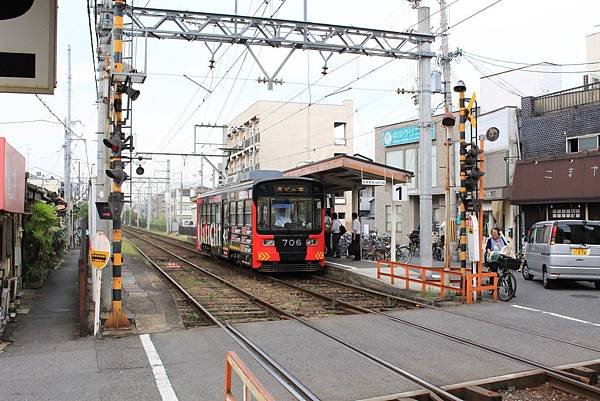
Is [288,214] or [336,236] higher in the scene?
[288,214]

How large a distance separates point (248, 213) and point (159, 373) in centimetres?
1162

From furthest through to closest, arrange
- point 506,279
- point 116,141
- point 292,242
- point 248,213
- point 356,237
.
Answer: point 356,237 < point 248,213 < point 292,242 < point 506,279 < point 116,141

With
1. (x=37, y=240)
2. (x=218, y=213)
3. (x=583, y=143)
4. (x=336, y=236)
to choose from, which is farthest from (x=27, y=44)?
(x=583, y=143)

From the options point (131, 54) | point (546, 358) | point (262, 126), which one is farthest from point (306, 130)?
point (546, 358)

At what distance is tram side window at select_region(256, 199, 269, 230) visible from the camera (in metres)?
18.1

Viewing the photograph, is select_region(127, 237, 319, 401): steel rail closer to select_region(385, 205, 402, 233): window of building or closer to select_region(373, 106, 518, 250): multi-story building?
select_region(373, 106, 518, 250): multi-story building

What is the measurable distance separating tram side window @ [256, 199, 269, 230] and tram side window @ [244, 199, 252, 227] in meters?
0.44

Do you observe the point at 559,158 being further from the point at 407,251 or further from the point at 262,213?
the point at 262,213

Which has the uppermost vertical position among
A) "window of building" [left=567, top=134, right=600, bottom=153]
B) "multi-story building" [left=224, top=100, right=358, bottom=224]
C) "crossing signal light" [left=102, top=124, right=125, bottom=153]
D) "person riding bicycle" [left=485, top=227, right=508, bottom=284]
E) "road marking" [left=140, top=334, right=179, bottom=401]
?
"multi-story building" [left=224, top=100, right=358, bottom=224]

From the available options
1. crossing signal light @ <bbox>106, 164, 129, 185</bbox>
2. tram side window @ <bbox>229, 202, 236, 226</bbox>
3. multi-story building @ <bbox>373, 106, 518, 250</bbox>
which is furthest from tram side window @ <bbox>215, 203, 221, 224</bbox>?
crossing signal light @ <bbox>106, 164, 129, 185</bbox>

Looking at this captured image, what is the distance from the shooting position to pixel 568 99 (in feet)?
78.3

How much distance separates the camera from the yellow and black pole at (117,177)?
9984mm

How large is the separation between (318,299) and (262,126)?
49837 mm

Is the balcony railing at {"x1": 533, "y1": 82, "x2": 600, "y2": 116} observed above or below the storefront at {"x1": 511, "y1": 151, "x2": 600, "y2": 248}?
above
